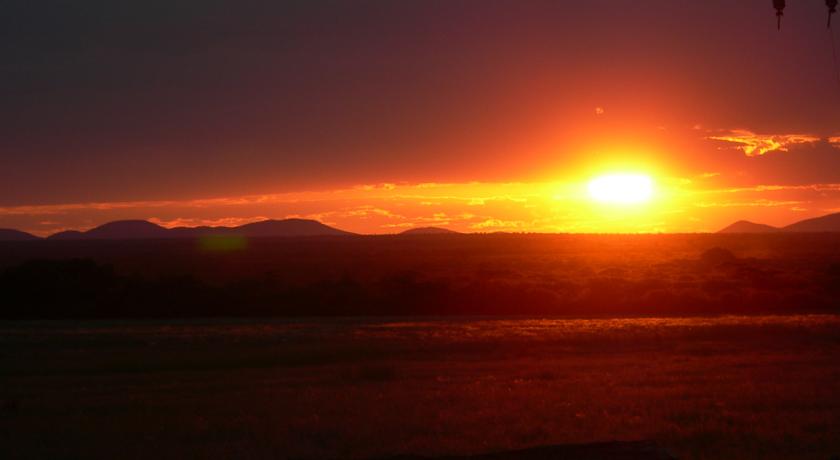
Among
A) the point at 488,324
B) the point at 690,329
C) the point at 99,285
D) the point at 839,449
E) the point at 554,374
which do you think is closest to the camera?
the point at 839,449

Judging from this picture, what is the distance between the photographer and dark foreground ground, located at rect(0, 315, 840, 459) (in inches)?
501

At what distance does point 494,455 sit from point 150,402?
28.4 ft

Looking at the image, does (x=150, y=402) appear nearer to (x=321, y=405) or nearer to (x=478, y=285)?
(x=321, y=405)

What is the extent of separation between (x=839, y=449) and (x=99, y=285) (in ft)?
161

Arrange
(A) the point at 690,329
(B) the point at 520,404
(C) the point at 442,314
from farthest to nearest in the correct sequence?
(C) the point at 442,314
(A) the point at 690,329
(B) the point at 520,404

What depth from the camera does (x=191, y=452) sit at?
39.8 ft

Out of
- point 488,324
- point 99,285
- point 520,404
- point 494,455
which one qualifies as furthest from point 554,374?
point 99,285

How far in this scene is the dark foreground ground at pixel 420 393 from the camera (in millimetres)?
12734

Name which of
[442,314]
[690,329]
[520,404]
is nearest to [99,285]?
[442,314]

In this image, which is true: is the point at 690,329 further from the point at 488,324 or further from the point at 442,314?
the point at 442,314

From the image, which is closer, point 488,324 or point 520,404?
point 520,404

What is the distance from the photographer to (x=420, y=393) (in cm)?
1731

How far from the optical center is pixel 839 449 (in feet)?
39.7

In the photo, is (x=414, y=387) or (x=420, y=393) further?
(x=414, y=387)
